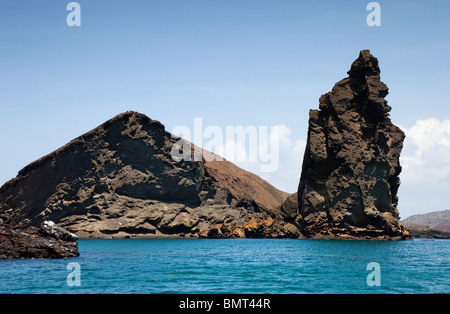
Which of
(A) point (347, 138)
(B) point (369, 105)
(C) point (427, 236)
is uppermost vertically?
(B) point (369, 105)

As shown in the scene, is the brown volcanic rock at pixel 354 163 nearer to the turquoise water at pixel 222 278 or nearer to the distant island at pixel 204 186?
the distant island at pixel 204 186

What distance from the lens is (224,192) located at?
14288 cm

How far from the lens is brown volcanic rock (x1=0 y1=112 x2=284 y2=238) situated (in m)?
121

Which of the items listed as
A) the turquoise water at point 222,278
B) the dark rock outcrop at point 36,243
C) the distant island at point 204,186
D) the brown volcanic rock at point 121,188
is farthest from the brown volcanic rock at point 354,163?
the dark rock outcrop at point 36,243

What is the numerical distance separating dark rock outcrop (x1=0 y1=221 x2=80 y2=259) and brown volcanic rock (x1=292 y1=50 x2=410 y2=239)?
62.2 meters

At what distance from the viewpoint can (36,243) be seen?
131ft

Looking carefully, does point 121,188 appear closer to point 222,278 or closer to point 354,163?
point 354,163

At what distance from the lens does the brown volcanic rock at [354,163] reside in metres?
91.1

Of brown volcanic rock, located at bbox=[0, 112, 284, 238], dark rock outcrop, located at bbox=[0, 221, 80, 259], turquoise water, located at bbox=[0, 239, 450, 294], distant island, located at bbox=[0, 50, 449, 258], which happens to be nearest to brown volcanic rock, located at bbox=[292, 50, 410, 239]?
distant island, located at bbox=[0, 50, 449, 258]

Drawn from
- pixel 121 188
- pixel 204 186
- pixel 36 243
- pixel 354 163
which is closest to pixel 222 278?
pixel 36 243

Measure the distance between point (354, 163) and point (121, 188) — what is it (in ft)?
212

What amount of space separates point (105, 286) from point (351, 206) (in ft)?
242
